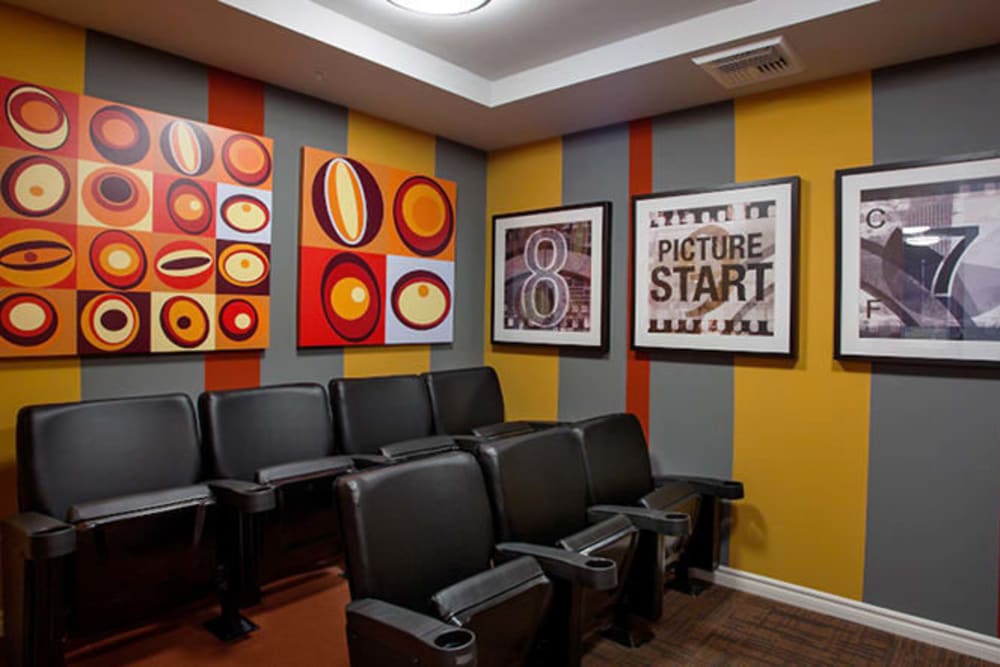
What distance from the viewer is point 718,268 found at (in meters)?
3.27

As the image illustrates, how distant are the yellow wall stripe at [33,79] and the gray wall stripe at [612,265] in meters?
2.60

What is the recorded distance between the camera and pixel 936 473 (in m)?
2.71

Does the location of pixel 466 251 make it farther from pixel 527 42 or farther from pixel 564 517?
pixel 564 517

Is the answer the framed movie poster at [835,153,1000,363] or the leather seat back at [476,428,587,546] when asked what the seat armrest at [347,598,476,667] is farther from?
the framed movie poster at [835,153,1000,363]

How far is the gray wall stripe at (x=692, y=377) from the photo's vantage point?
329 cm

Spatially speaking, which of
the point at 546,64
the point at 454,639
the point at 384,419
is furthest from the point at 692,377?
the point at 454,639

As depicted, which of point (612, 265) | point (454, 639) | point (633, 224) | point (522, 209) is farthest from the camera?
point (522, 209)

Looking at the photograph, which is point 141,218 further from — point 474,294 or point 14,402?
point 474,294

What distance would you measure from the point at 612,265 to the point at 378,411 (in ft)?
5.35

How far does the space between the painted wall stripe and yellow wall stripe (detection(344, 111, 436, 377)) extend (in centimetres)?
54

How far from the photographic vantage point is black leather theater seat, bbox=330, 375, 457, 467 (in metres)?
3.16

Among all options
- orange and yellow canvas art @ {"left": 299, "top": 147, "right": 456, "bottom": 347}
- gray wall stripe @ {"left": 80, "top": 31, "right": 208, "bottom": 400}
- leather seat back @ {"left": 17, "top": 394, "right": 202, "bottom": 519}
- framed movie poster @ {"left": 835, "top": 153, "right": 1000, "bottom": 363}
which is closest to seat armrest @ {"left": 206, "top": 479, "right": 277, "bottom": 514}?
leather seat back @ {"left": 17, "top": 394, "right": 202, "bottom": 519}

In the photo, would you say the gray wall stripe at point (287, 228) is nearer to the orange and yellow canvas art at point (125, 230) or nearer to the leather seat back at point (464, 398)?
the orange and yellow canvas art at point (125, 230)

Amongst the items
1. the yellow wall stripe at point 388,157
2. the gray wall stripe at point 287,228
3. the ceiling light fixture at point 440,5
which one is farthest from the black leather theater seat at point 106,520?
the ceiling light fixture at point 440,5
